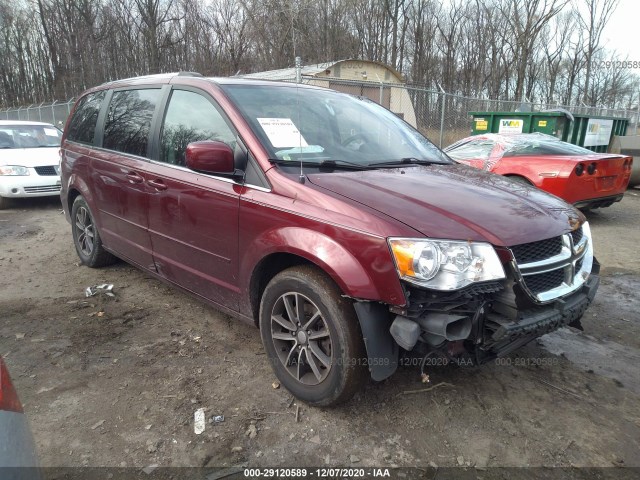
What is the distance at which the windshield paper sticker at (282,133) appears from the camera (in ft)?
9.30

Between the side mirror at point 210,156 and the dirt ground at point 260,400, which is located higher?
the side mirror at point 210,156

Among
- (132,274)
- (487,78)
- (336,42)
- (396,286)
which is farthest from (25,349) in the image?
(487,78)

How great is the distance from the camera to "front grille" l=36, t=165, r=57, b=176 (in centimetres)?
825

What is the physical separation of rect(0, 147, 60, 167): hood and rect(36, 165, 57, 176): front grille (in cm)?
7

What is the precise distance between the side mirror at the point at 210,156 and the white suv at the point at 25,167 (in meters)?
6.98

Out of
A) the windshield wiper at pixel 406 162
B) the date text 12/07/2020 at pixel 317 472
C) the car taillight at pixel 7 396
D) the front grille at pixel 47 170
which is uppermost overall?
the windshield wiper at pixel 406 162

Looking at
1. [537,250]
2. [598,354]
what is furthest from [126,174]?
[598,354]

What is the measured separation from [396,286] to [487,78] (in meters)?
36.9

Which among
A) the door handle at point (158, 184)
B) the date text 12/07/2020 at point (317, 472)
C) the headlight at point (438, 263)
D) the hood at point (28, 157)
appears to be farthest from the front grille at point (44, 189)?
the headlight at point (438, 263)

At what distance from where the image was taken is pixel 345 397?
97.3 inches

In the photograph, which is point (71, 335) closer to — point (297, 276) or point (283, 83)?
point (297, 276)

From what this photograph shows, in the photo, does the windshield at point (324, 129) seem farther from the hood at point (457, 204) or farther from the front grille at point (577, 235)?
the front grille at point (577, 235)

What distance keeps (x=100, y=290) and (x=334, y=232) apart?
9.85 ft

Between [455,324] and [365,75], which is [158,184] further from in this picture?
[365,75]
